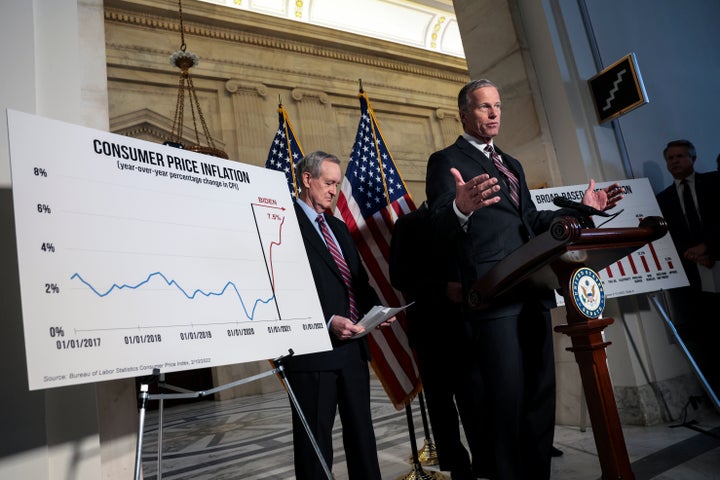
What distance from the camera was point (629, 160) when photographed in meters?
4.04

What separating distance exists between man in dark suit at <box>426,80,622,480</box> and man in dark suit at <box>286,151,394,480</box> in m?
0.52

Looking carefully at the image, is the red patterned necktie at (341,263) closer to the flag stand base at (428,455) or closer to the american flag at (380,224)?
the american flag at (380,224)

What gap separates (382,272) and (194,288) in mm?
2196

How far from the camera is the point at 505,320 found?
1896 mm

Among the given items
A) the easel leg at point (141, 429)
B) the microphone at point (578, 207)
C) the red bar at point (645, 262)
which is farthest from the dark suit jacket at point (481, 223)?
the red bar at point (645, 262)

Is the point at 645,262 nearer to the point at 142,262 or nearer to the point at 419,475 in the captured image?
the point at 419,475

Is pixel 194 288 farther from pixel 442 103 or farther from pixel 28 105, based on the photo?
pixel 442 103

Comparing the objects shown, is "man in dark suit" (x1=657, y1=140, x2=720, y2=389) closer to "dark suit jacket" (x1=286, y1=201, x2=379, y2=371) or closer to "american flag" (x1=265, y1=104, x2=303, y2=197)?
"dark suit jacket" (x1=286, y1=201, x2=379, y2=371)

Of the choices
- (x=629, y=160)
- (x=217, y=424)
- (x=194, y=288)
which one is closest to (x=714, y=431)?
(x=629, y=160)

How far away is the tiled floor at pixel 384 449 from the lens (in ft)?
8.63

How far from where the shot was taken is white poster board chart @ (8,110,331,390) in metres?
1.26

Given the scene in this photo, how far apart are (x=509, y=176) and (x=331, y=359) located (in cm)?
110

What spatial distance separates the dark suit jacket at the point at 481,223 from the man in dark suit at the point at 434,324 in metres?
0.58

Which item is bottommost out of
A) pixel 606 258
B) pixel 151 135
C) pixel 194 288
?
pixel 606 258
